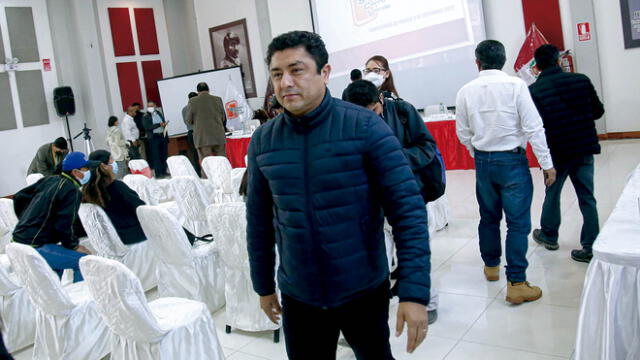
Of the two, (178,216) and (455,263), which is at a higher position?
(178,216)

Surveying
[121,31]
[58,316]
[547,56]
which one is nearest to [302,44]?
[58,316]

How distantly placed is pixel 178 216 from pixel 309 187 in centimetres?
356

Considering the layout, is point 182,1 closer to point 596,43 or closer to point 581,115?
point 596,43

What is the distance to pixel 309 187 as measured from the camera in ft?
5.54

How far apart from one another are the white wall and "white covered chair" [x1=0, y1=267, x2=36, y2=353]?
7.38 metres

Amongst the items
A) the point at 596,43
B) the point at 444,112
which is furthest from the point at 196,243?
the point at 596,43

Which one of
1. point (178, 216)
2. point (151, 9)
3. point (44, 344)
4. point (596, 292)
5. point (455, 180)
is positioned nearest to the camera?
point (596, 292)

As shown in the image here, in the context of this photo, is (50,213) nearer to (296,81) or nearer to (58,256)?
(58,256)

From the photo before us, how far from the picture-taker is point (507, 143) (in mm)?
3268

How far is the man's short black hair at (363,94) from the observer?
2.73 m

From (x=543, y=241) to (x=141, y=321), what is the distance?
289cm

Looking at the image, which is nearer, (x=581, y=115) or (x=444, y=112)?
(x=581, y=115)

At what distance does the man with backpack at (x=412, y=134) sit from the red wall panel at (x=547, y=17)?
244 inches

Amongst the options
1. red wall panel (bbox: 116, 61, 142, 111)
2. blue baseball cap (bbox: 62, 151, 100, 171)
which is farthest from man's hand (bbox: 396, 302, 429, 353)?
red wall panel (bbox: 116, 61, 142, 111)
